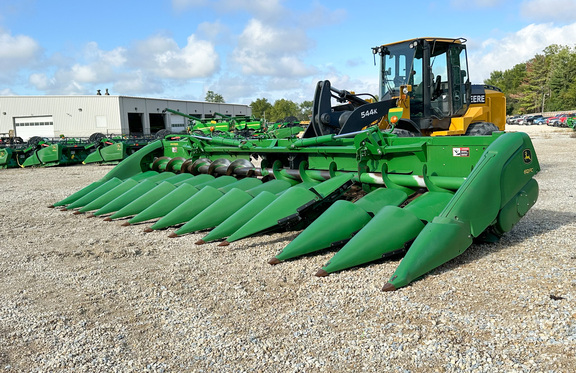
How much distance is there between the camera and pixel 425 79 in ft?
24.6

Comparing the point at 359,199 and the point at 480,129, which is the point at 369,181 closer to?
the point at 359,199

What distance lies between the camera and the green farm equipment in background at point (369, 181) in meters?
3.69

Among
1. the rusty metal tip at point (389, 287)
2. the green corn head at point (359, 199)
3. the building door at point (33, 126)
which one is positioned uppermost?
the building door at point (33, 126)

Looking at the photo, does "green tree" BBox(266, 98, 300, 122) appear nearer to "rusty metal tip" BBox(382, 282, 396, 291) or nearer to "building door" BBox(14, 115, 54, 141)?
"building door" BBox(14, 115, 54, 141)

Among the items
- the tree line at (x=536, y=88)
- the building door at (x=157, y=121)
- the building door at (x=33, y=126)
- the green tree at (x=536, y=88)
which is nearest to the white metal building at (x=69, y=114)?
the building door at (x=33, y=126)

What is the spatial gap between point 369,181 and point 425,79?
3.31 metres

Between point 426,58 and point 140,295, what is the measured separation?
5.98 m

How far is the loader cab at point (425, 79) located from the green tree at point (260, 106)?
75.8m

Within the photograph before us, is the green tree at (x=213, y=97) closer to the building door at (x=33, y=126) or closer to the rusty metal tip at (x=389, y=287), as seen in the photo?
the building door at (x=33, y=126)

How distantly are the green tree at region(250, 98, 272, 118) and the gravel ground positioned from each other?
79538 millimetres

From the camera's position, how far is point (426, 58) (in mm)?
7445

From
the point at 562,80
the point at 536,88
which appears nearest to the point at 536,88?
the point at 536,88

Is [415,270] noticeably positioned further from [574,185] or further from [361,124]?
[574,185]

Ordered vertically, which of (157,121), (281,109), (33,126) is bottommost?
(33,126)
